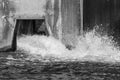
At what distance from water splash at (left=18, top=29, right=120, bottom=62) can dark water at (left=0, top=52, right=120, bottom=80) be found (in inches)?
38.1

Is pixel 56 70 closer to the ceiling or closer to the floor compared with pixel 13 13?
closer to the floor

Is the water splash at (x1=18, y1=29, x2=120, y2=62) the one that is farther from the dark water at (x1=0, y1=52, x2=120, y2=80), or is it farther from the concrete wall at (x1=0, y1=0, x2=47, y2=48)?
the dark water at (x1=0, y1=52, x2=120, y2=80)

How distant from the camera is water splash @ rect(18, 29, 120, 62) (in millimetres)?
10802

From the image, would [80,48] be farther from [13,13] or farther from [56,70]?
[56,70]

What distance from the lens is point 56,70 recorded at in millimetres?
8773

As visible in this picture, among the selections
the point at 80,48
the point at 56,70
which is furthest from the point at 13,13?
the point at 56,70

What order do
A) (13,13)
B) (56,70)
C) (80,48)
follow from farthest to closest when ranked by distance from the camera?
(13,13) → (80,48) → (56,70)

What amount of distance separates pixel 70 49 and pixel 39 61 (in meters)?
2.23

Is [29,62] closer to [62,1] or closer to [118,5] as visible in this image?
[62,1]

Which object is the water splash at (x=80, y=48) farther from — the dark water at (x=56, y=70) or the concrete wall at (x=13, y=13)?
the dark water at (x=56, y=70)

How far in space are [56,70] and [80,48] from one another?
3355 millimetres

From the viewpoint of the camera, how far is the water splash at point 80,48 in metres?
10.8

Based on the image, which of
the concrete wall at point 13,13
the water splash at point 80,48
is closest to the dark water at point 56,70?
the water splash at point 80,48

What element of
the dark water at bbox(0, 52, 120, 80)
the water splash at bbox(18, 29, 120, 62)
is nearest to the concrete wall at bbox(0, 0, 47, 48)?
the water splash at bbox(18, 29, 120, 62)
